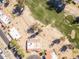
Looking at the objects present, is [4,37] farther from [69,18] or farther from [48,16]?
[69,18]

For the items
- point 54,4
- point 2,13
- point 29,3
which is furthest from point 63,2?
point 2,13

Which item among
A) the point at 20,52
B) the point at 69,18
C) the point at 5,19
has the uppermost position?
the point at 5,19

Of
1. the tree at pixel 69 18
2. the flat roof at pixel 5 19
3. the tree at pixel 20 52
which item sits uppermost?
the flat roof at pixel 5 19

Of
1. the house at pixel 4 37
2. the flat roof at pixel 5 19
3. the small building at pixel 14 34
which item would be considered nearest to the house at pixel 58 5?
the small building at pixel 14 34

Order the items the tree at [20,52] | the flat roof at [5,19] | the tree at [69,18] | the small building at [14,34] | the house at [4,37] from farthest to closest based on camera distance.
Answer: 1. the flat roof at [5,19]
2. the house at [4,37]
3. the small building at [14,34]
4. the tree at [69,18]
5. the tree at [20,52]

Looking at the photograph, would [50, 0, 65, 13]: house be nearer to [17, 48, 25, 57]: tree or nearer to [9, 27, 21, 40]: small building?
[9, 27, 21, 40]: small building

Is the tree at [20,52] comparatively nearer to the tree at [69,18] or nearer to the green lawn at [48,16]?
the green lawn at [48,16]

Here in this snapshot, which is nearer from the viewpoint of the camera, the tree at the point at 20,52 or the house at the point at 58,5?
the tree at the point at 20,52

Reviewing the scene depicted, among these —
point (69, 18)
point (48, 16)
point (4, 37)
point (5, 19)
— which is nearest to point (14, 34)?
point (4, 37)

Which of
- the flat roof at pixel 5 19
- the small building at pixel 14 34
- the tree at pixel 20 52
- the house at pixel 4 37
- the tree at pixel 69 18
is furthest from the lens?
the flat roof at pixel 5 19

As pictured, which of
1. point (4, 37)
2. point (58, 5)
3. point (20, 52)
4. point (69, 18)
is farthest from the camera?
point (4, 37)

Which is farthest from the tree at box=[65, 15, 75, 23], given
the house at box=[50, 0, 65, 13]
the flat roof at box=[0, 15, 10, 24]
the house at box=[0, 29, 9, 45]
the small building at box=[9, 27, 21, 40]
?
the house at box=[0, 29, 9, 45]
